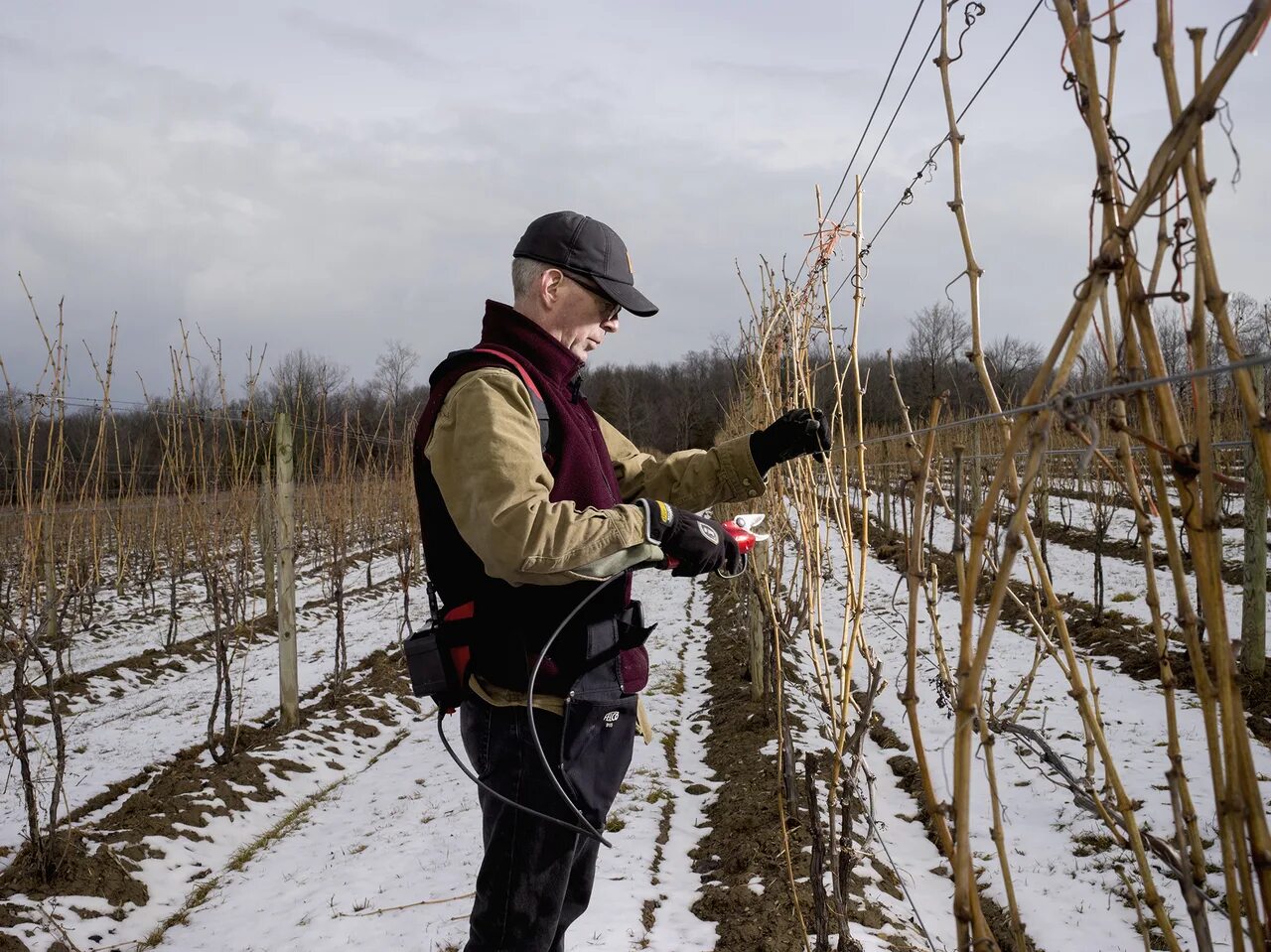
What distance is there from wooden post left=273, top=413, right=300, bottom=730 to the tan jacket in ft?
15.6

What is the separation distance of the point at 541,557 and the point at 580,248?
2.32 feet

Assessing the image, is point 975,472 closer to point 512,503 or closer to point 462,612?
point 512,503

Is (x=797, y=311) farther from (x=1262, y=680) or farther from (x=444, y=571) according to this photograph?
(x=1262, y=680)

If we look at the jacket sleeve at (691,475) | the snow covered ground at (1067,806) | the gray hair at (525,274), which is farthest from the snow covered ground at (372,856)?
the gray hair at (525,274)

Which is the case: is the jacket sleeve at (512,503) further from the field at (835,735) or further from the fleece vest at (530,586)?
the field at (835,735)

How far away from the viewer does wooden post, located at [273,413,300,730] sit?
589 cm

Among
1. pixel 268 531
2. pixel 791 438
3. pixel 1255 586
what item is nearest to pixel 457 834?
pixel 791 438

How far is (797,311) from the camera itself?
→ 2.74 meters

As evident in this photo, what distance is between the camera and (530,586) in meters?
1.67

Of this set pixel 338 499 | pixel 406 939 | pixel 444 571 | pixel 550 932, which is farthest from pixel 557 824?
pixel 338 499

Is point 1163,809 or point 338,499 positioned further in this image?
point 338,499

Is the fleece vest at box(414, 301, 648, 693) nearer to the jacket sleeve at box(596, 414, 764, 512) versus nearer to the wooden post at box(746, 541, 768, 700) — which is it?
the jacket sleeve at box(596, 414, 764, 512)

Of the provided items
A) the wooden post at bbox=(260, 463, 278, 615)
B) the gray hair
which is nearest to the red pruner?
the gray hair

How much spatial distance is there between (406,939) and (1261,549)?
5.66m
